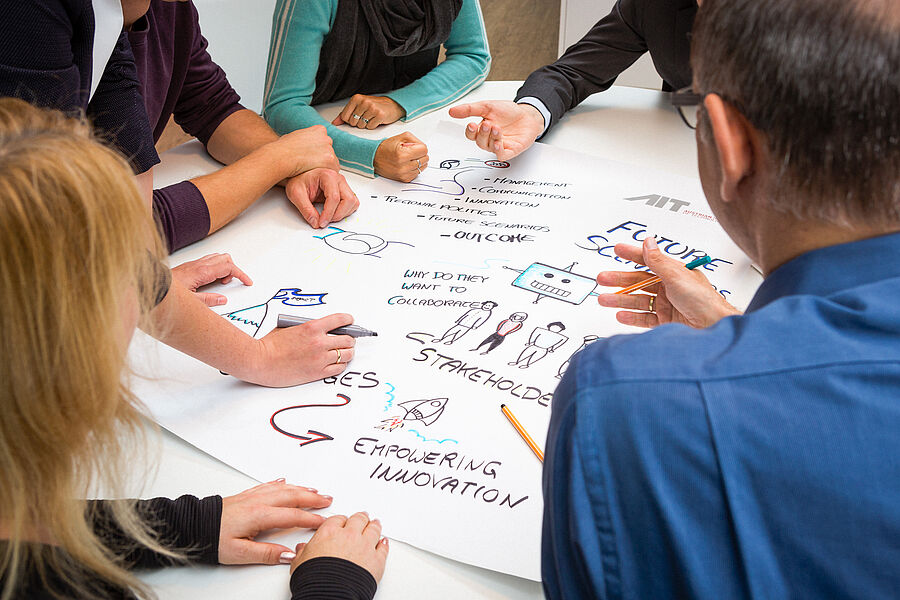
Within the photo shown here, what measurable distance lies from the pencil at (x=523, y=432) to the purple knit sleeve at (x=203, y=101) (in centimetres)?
82

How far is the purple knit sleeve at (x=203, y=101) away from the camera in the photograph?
1229mm

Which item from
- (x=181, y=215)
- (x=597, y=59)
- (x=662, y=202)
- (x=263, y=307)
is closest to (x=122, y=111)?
(x=181, y=215)

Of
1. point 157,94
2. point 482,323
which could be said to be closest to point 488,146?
point 482,323

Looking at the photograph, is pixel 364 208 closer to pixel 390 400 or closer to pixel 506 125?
pixel 506 125

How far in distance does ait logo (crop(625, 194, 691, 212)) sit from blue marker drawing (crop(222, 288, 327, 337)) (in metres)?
0.47

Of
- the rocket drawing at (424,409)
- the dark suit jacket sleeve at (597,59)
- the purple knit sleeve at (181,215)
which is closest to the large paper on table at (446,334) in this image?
the rocket drawing at (424,409)

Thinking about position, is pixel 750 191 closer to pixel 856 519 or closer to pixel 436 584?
pixel 856 519

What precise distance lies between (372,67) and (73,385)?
113 centimetres

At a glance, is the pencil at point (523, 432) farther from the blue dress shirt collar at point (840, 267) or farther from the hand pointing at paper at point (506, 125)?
the hand pointing at paper at point (506, 125)

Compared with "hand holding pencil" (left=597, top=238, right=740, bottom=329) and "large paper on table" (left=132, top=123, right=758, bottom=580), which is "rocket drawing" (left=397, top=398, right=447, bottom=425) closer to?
"large paper on table" (left=132, top=123, right=758, bottom=580)

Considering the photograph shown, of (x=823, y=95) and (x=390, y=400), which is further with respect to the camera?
(x=390, y=400)

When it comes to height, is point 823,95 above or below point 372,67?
above

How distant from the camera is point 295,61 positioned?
50.9 inches

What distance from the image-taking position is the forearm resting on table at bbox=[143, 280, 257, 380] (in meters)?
0.70
